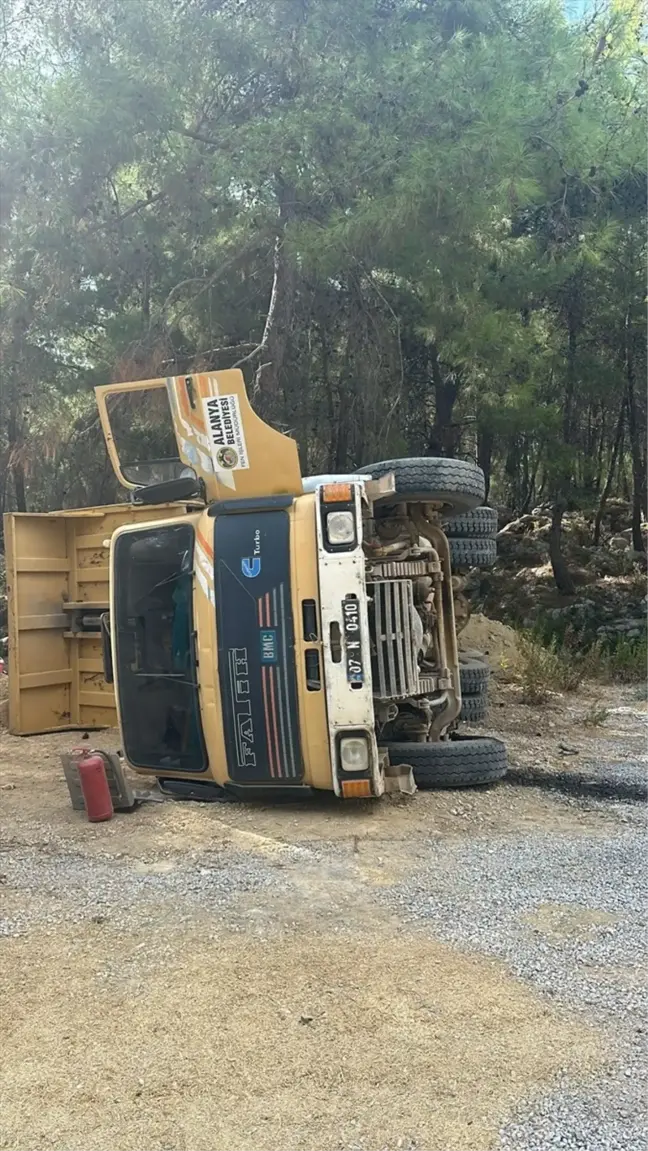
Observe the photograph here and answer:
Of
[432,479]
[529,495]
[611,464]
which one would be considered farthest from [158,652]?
[529,495]

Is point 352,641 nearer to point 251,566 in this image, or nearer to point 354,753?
point 354,753

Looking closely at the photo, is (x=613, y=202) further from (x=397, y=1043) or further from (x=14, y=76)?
(x=397, y=1043)

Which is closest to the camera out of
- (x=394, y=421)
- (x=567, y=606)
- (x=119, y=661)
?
(x=119, y=661)

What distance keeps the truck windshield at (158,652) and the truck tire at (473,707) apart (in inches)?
106

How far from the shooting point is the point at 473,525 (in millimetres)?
7086

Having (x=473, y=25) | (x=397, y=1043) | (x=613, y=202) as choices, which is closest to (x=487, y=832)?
(x=397, y=1043)

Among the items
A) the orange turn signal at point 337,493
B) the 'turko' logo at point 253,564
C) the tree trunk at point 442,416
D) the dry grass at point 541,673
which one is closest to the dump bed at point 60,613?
the 'turko' logo at point 253,564

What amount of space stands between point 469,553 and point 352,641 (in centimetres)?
238

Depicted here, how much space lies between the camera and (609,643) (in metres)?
12.8

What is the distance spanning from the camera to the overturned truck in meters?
4.95

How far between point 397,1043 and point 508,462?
17420 millimetres

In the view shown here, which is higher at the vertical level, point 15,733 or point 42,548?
point 42,548

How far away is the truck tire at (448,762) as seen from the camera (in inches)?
218

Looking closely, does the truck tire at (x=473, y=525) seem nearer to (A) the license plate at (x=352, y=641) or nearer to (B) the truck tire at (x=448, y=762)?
(B) the truck tire at (x=448, y=762)
